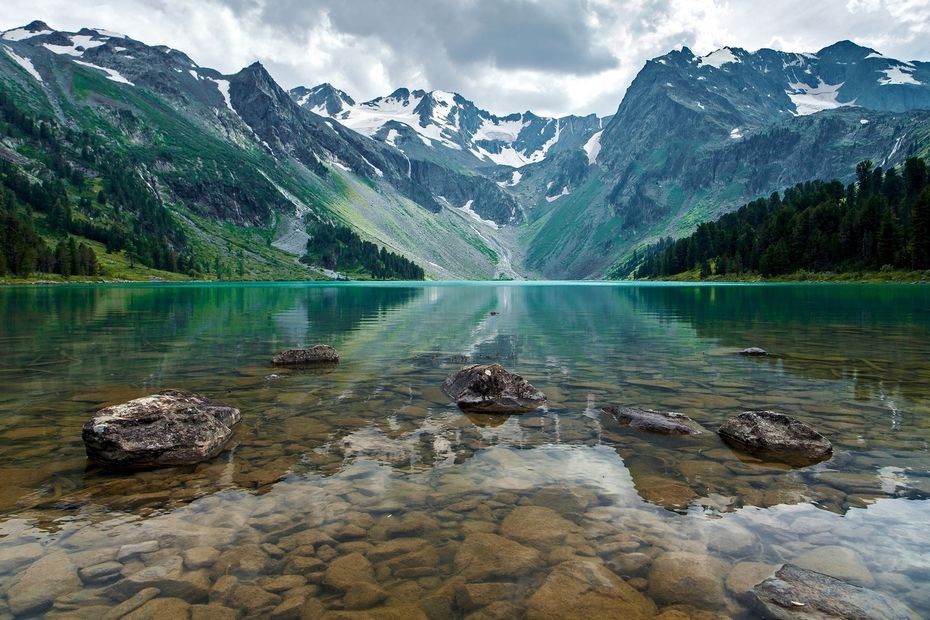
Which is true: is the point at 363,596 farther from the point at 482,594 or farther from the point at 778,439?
the point at 778,439

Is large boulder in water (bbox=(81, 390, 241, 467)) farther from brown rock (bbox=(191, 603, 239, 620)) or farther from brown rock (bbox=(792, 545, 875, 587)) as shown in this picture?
brown rock (bbox=(792, 545, 875, 587))

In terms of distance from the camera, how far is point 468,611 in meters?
7.09

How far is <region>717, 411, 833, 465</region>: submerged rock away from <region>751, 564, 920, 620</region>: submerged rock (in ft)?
18.7

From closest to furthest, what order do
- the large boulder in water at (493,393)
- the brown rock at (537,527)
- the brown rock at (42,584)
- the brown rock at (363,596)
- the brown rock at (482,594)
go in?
1. the brown rock at (42,584)
2. the brown rock at (363,596)
3. the brown rock at (482,594)
4. the brown rock at (537,527)
5. the large boulder in water at (493,393)

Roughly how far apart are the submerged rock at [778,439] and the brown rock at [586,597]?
25.1 feet

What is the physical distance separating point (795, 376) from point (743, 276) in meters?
176

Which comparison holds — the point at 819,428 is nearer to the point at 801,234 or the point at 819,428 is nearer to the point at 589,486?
the point at 589,486

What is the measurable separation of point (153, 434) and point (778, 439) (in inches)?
656

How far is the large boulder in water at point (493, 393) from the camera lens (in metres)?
18.3

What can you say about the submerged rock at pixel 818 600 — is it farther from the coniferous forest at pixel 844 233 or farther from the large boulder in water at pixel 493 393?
the coniferous forest at pixel 844 233

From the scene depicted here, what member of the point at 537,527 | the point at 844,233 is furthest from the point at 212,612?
the point at 844,233

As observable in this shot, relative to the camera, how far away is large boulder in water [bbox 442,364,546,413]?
1834 centimetres

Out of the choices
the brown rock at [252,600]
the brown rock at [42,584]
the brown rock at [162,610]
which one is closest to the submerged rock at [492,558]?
the brown rock at [252,600]

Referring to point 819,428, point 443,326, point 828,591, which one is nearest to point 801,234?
point 443,326
